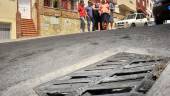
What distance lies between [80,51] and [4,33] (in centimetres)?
1625

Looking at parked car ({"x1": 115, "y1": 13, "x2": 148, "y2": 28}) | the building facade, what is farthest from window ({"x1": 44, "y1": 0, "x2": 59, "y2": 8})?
the building facade

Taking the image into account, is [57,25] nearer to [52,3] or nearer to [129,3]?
[52,3]

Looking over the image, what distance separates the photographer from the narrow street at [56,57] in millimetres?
6014

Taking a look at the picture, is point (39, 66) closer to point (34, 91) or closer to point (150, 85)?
point (34, 91)

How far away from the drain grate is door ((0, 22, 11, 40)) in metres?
17.5

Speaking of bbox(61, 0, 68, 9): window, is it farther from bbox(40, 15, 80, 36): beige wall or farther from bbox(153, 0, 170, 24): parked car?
bbox(153, 0, 170, 24): parked car

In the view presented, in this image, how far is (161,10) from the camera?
53.0ft

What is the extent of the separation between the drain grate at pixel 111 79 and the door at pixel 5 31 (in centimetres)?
1751

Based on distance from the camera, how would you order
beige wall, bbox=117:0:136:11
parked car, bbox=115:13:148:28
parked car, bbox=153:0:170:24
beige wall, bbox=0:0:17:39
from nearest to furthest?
1. parked car, bbox=153:0:170:24
2. beige wall, bbox=0:0:17:39
3. parked car, bbox=115:13:148:28
4. beige wall, bbox=117:0:136:11

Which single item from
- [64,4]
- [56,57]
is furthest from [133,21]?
[56,57]

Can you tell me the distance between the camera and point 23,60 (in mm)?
7938

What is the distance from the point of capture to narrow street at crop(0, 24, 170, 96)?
19.7ft

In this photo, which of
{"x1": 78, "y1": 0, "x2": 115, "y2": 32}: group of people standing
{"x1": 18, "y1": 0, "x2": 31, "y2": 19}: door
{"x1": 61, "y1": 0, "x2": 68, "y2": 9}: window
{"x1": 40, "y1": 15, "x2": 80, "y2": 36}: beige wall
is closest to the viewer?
{"x1": 78, "y1": 0, "x2": 115, "y2": 32}: group of people standing

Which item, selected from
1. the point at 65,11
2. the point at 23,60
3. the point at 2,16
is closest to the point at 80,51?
the point at 23,60
